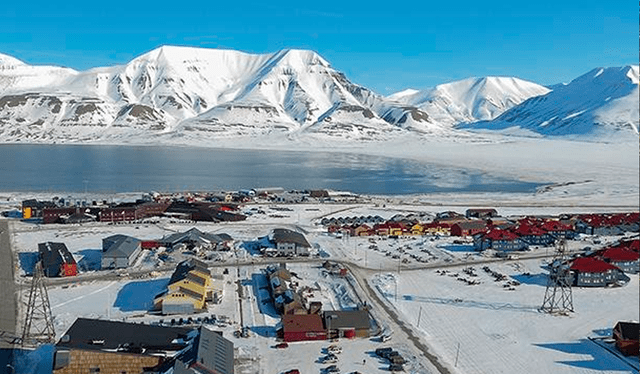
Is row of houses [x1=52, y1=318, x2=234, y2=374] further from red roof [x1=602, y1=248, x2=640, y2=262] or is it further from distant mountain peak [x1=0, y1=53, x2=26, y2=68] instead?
distant mountain peak [x1=0, y1=53, x2=26, y2=68]

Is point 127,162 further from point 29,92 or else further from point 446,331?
point 29,92

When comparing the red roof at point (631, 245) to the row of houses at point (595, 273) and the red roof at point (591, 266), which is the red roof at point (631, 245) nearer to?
the row of houses at point (595, 273)

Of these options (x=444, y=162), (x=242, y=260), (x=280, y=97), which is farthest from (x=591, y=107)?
(x=242, y=260)

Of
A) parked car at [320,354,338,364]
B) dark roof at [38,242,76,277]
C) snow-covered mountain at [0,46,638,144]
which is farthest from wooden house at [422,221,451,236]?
snow-covered mountain at [0,46,638,144]

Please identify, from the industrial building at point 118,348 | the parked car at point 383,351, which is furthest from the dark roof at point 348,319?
the industrial building at point 118,348

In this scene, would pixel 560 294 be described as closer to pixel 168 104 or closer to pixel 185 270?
pixel 185 270
